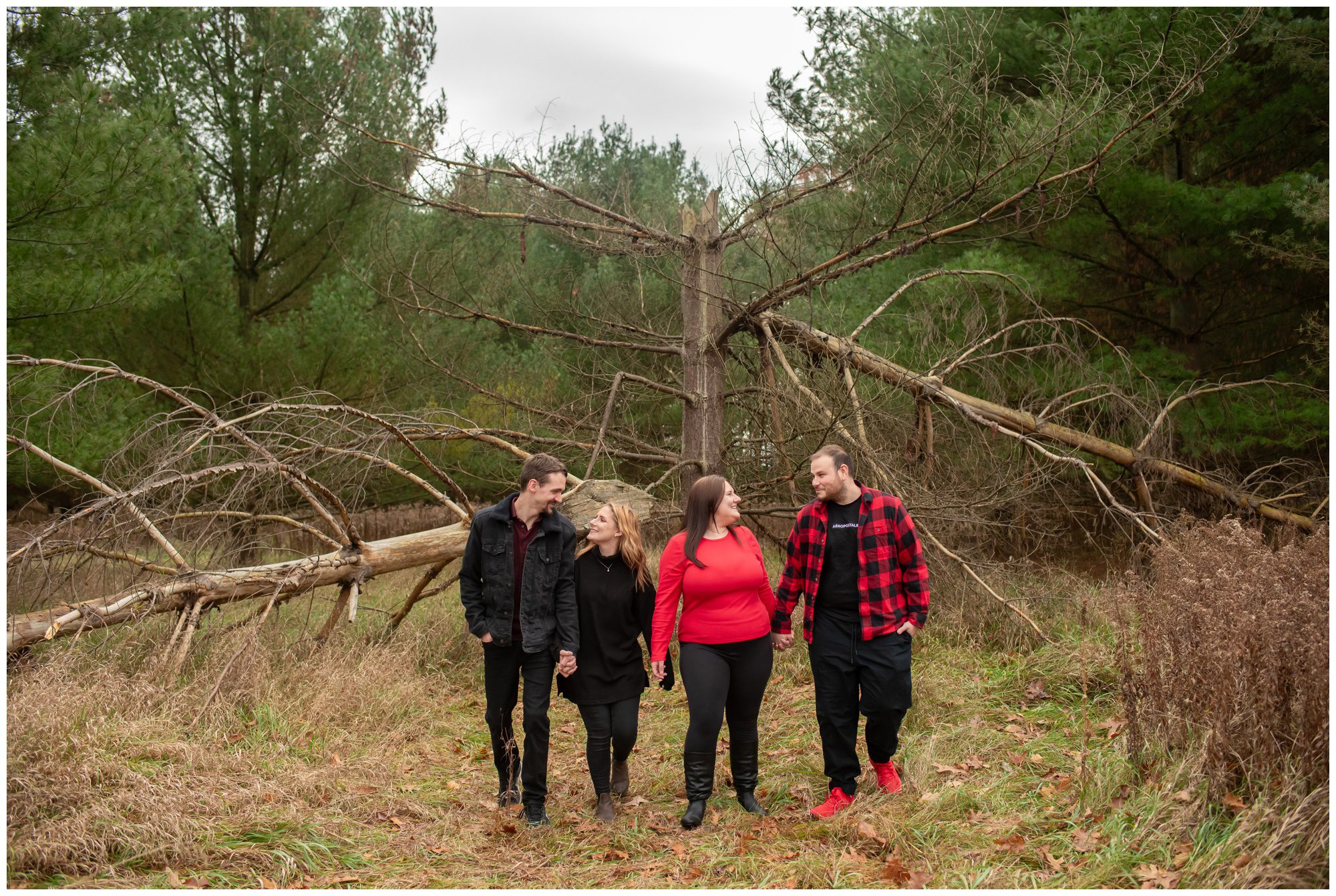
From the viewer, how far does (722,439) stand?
28.8ft

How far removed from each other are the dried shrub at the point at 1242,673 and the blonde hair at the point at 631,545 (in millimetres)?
2285

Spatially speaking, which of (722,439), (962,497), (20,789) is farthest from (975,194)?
(20,789)

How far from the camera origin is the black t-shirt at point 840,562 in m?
4.63

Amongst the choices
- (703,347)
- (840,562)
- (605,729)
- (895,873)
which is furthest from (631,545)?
(703,347)

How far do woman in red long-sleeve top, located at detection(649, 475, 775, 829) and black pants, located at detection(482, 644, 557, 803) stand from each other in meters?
0.57

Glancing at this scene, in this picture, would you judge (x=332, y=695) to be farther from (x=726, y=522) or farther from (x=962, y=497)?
(x=962, y=497)

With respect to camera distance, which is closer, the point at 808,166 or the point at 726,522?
the point at 726,522

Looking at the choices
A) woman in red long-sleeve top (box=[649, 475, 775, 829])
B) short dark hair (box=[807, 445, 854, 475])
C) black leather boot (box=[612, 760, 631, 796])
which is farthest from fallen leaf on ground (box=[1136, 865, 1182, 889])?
black leather boot (box=[612, 760, 631, 796])

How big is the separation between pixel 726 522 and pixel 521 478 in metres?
1.07

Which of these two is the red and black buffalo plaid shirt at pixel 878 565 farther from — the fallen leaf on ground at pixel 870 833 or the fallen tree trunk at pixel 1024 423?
the fallen tree trunk at pixel 1024 423

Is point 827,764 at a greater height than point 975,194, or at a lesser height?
lesser

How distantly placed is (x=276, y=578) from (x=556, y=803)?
3.00 metres

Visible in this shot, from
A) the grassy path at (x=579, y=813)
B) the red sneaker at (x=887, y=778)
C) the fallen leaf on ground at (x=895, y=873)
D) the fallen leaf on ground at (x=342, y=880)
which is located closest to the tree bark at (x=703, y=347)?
the grassy path at (x=579, y=813)

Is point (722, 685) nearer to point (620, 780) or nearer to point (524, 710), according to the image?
point (620, 780)
